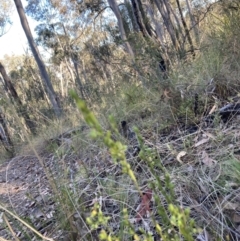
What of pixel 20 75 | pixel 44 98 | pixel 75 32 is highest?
pixel 75 32

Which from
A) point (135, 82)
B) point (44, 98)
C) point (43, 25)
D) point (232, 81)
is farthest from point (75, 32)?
point (232, 81)

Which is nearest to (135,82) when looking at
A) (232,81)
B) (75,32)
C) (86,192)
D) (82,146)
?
(82,146)

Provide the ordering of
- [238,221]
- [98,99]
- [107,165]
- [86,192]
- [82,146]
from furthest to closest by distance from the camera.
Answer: [98,99] < [82,146] < [107,165] < [86,192] < [238,221]

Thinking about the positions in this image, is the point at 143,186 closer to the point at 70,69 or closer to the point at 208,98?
the point at 208,98

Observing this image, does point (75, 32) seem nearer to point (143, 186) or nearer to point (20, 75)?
point (20, 75)

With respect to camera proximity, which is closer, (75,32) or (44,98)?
(44,98)

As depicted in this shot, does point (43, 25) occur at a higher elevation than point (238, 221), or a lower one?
higher

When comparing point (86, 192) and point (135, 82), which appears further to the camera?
point (135, 82)

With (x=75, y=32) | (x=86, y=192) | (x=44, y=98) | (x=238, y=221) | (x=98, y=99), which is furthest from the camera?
(x=75, y=32)

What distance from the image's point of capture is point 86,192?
1.50 meters

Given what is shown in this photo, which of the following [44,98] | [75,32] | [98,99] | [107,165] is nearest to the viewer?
[107,165]

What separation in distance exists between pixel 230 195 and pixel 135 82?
7.76ft

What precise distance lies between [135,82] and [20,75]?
1941cm

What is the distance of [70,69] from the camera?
20.4 m
